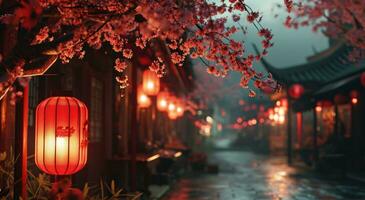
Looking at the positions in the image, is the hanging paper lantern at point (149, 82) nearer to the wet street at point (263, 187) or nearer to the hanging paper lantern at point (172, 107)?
the wet street at point (263, 187)

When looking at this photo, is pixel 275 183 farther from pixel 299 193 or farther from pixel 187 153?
pixel 187 153

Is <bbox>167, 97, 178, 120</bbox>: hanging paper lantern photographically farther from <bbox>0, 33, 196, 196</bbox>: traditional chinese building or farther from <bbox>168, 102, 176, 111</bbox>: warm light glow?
<bbox>0, 33, 196, 196</bbox>: traditional chinese building

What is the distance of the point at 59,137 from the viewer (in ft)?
29.1

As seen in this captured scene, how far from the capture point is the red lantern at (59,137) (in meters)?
8.76

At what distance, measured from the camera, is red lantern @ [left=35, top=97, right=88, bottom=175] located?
8.76m

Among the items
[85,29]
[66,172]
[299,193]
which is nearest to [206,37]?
[85,29]

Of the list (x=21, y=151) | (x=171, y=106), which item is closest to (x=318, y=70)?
(x=171, y=106)

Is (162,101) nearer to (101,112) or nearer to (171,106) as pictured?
(171,106)

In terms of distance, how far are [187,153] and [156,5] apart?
2519 cm

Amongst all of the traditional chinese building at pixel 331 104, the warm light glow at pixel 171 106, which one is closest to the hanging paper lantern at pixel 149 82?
the traditional chinese building at pixel 331 104

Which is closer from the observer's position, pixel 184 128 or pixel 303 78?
pixel 303 78

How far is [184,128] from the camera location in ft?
171

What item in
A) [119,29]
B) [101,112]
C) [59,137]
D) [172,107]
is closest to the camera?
[119,29]

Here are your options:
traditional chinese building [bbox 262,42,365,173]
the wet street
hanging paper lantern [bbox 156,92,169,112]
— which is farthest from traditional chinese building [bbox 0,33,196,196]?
traditional chinese building [bbox 262,42,365,173]
